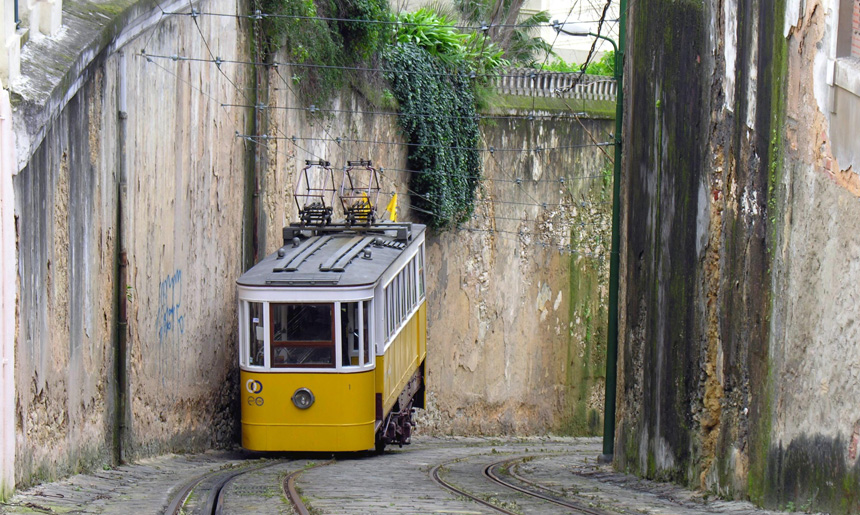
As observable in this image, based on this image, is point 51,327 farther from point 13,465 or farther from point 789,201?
point 789,201

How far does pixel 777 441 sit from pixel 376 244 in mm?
7054

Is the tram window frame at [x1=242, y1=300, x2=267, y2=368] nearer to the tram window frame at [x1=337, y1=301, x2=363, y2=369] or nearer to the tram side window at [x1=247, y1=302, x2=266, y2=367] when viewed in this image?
the tram side window at [x1=247, y1=302, x2=266, y2=367]

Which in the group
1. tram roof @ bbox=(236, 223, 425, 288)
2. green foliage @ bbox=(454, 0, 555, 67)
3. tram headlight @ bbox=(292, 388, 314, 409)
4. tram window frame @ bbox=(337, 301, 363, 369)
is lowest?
tram headlight @ bbox=(292, 388, 314, 409)

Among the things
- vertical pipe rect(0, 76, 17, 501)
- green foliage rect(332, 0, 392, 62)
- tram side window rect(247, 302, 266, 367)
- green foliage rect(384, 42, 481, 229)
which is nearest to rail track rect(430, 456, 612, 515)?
tram side window rect(247, 302, 266, 367)

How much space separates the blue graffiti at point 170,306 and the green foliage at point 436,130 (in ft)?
28.4

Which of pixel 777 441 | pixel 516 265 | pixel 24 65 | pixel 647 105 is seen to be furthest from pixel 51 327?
pixel 516 265

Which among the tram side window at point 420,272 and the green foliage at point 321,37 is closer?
the green foliage at point 321,37

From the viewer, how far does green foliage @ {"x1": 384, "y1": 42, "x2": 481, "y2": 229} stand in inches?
834

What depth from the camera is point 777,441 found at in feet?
28.0

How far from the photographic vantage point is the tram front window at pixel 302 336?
12891 mm

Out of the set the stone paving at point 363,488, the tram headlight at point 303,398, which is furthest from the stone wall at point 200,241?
the tram headlight at point 303,398

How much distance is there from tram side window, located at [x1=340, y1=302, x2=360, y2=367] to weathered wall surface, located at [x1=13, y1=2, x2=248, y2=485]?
75.7 inches

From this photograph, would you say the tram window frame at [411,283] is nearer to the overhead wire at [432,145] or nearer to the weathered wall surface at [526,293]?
the overhead wire at [432,145]

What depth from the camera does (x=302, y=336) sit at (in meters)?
13.0
